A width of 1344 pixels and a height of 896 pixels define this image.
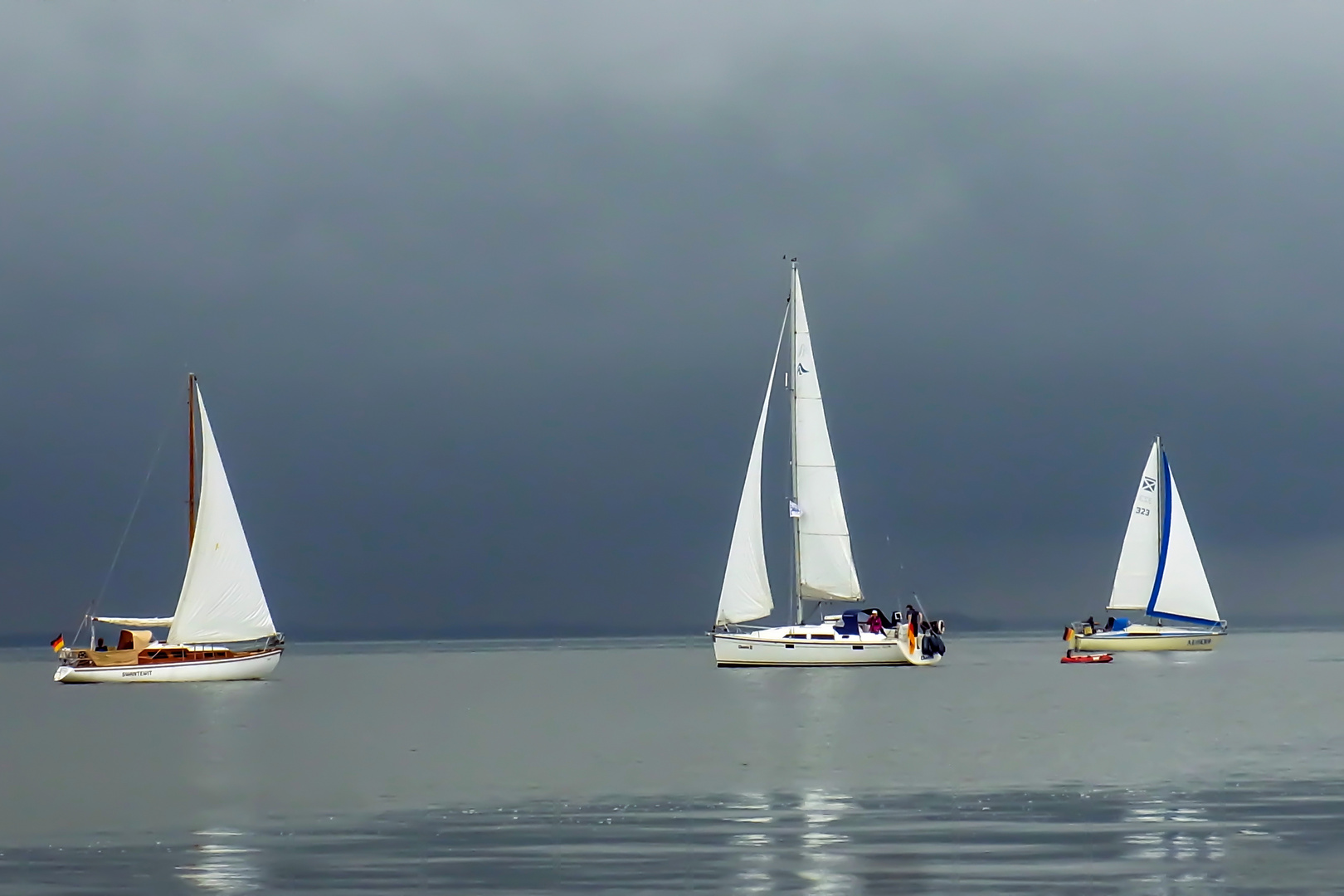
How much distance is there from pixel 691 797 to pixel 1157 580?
Answer: 102 m

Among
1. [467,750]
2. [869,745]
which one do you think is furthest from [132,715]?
[869,745]

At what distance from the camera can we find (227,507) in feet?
294

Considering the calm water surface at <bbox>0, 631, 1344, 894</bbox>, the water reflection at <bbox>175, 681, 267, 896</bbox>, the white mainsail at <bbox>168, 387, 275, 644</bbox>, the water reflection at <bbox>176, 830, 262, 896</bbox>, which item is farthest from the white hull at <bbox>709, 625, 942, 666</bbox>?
the water reflection at <bbox>176, 830, 262, 896</bbox>

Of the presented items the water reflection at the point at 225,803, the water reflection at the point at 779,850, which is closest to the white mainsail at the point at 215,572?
the water reflection at the point at 225,803

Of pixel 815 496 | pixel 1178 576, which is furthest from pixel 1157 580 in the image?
pixel 815 496

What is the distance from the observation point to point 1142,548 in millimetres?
128250

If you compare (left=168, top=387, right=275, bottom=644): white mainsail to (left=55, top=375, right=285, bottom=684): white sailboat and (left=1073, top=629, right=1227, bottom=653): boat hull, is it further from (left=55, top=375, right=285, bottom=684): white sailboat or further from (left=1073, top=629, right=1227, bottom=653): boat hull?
(left=1073, top=629, right=1227, bottom=653): boat hull

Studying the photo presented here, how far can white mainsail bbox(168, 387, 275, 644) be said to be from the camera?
89.0m

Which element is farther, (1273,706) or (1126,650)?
(1126,650)

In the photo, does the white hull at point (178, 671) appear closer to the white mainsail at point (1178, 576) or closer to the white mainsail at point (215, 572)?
the white mainsail at point (215, 572)

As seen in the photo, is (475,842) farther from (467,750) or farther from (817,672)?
(817,672)

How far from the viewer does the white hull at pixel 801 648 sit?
91.2 m

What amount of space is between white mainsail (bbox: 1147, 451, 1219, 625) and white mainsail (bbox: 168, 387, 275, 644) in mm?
67808

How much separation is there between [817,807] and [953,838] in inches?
200
